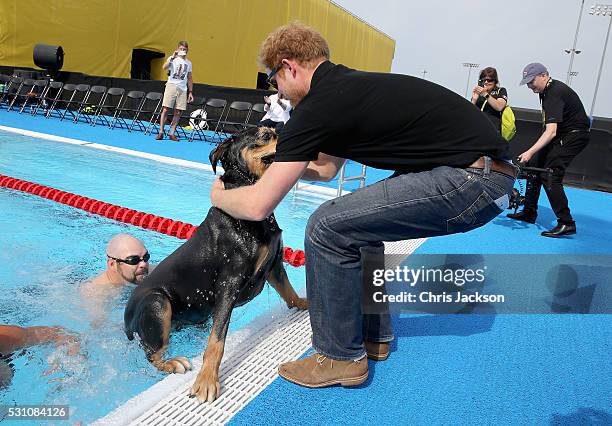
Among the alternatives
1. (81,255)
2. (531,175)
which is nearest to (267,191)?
(81,255)

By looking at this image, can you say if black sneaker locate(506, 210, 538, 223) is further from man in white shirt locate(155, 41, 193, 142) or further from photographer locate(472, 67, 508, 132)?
man in white shirt locate(155, 41, 193, 142)

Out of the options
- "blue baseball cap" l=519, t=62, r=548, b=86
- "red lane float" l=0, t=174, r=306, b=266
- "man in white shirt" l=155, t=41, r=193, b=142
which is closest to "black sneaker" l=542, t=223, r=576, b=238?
"blue baseball cap" l=519, t=62, r=548, b=86

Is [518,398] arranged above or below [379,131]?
below

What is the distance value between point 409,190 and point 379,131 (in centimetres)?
32

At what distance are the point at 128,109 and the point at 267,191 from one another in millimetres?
13714

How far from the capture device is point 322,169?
2.97m

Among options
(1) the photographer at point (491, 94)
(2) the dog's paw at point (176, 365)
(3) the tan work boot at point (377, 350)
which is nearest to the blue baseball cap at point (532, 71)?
(1) the photographer at point (491, 94)

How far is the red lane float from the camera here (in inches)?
188

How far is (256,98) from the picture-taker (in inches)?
580

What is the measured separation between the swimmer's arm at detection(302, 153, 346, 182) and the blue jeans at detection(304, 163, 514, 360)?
591mm

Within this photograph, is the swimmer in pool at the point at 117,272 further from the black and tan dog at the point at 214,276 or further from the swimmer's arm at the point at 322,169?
the swimmer's arm at the point at 322,169

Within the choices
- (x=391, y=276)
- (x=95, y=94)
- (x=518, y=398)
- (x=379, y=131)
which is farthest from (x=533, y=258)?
(x=95, y=94)

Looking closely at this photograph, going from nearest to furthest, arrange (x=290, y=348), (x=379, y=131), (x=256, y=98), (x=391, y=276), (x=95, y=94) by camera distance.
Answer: (x=379, y=131), (x=290, y=348), (x=391, y=276), (x=256, y=98), (x=95, y=94)

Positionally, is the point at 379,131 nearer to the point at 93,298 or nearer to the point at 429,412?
the point at 429,412
